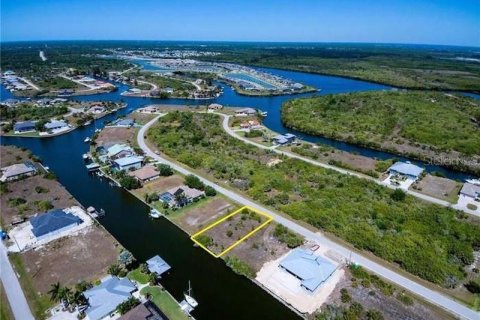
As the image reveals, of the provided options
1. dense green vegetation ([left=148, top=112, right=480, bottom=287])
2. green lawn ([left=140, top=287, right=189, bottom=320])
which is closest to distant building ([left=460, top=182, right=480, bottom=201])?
dense green vegetation ([left=148, top=112, right=480, bottom=287])

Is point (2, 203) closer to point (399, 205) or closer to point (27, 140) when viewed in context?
point (27, 140)

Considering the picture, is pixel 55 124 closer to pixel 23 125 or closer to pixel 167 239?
pixel 23 125

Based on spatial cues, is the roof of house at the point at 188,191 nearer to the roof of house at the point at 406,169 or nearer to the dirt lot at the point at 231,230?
the dirt lot at the point at 231,230

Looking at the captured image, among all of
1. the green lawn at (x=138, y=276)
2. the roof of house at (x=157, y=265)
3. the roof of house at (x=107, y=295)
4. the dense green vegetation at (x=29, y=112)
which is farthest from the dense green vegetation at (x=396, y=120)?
the dense green vegetation at (x=29, y=112)

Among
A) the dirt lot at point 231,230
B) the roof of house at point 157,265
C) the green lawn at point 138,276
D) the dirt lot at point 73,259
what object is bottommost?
the dirt lot at point 73,259

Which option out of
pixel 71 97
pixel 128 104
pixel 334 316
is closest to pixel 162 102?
pixel 128 104

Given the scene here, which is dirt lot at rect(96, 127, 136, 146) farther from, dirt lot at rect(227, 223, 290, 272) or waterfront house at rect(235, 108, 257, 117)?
dirt lot at rect(227, 223, 290, 272)

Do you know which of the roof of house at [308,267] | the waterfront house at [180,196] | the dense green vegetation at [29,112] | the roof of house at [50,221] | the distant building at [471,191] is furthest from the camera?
the dense green vegetation at [29,112]
